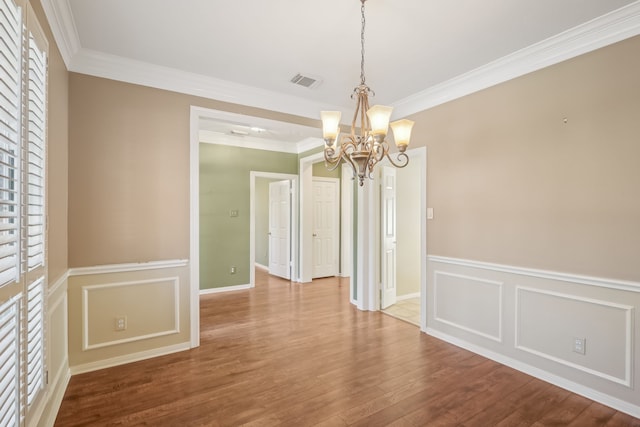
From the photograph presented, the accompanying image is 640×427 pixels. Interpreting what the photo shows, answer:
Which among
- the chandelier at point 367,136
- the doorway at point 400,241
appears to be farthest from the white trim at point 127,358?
the doorway at point 400,241

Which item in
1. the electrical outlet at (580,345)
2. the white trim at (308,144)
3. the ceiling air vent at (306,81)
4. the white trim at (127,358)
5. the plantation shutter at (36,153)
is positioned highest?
the ceiling air vent at (306,81)

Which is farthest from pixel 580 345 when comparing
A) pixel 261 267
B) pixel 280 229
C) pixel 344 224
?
pixel 261 267

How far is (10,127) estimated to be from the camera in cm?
139

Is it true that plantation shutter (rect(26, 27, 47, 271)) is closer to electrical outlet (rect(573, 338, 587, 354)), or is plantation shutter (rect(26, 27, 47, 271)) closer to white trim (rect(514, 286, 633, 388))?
white trim (rect(514, 286, 633, 388))

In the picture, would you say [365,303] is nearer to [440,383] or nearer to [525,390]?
[440,383]

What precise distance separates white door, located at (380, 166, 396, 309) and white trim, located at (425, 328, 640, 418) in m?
1.19

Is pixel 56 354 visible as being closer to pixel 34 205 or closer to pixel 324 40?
pixel 34 205

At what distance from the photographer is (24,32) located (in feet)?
4.96

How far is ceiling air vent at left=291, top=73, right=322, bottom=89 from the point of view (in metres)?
3.26

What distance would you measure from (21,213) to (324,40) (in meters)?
2.34

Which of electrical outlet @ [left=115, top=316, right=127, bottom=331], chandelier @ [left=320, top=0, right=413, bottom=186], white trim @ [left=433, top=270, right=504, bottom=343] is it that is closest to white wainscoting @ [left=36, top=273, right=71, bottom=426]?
electrical outlet @ [left=115, top=316, right=127, bottom=331]

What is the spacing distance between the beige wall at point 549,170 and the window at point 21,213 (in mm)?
3490

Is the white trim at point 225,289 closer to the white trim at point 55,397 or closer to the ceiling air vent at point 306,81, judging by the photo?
the white trim at point 55,397

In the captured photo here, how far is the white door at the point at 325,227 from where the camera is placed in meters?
6.57
